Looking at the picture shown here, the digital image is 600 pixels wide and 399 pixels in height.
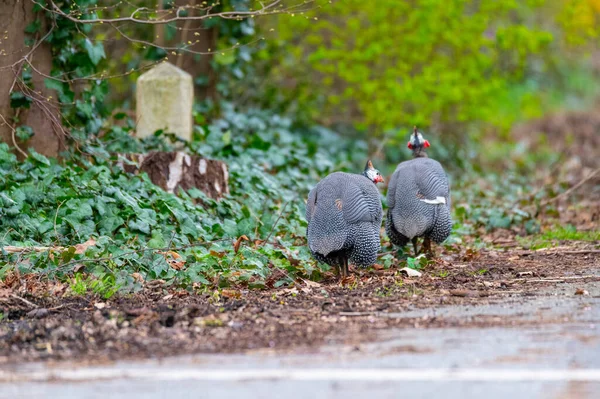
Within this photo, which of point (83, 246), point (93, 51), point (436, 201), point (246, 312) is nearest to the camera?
point (246, 312)

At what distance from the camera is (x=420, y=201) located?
8969mm

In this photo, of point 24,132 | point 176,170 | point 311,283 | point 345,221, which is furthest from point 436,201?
point 24,132

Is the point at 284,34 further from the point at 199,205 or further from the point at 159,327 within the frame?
the point at 159,327

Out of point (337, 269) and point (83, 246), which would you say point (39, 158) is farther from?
point (337, 269)

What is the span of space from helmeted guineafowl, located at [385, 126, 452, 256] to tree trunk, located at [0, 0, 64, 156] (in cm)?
320

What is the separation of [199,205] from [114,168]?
917 mm

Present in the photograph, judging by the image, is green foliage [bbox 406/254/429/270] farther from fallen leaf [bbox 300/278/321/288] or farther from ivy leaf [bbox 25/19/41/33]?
ivy leaf [bbox 25/19/41/33]

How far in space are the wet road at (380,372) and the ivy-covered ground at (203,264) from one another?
33 cm

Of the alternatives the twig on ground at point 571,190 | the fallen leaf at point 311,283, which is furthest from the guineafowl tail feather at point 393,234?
the twig on ground at point 571,190

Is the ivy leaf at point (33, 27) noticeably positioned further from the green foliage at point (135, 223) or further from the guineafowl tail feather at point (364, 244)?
the guineafowl tail feather at point (364, 244)

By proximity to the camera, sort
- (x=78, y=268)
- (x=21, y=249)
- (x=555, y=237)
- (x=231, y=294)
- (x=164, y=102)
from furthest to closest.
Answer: (x=164, y=102) → (x=555, y=237) → (x=21, y=249) → (x=78, y=268) → (x=231, y=294)

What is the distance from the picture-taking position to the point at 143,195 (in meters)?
9.29

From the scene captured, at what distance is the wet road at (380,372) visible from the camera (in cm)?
427

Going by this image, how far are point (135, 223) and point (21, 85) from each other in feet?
6.62
